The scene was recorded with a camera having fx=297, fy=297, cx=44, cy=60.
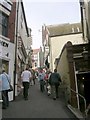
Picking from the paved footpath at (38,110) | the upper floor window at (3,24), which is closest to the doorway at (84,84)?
the paved footpath at (38,110)

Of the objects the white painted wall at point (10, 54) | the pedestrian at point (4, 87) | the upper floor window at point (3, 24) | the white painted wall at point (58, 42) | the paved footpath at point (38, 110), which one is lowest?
the paved footpath at point (38, 110)

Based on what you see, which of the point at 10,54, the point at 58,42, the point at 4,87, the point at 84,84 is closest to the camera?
the point at 4,87

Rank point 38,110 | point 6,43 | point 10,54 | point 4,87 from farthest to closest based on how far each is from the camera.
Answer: point 10,54 < point 6,43 < point 4,87 < point 38,110

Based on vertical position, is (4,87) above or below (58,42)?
below

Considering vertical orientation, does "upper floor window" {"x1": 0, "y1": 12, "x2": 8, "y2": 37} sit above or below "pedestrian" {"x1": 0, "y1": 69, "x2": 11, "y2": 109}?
above

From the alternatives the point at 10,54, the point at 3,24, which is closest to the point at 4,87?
the point at 10,54

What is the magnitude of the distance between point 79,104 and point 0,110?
422 centimetres

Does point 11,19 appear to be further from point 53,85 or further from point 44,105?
point 44,105

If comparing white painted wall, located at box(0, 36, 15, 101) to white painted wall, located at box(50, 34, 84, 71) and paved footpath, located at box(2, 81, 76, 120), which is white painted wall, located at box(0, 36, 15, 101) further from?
white painted wall, located at box(50, 34, 84, 71)

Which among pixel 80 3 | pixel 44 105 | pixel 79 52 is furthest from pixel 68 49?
pixel 80 3

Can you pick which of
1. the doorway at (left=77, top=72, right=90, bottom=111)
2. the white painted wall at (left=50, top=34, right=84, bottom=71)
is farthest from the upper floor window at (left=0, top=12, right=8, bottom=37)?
the white painted wall at (left=50, top=34, right=84, bottom=71)

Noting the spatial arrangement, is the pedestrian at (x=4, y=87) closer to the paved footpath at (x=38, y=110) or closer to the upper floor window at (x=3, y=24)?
the paved footpath at (x=38, y=110)

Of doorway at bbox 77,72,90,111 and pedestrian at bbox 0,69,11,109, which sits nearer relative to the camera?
pedestrian at bbox 0,69,11,109

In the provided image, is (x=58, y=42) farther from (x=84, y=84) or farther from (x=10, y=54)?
(x=10, y=54)
